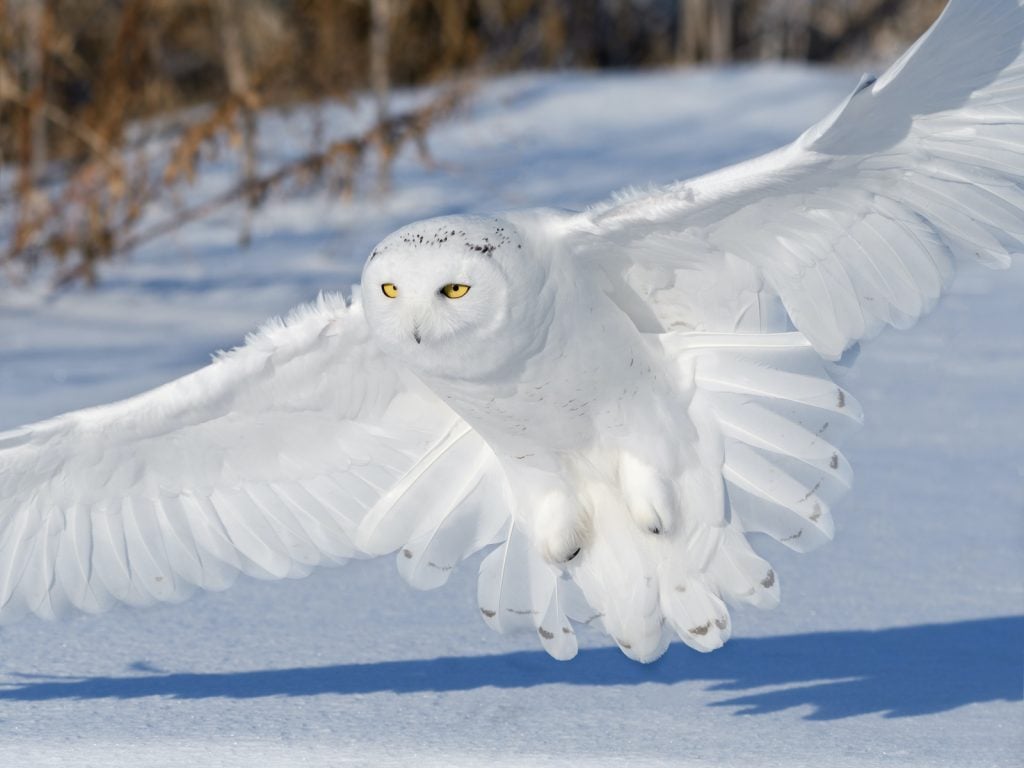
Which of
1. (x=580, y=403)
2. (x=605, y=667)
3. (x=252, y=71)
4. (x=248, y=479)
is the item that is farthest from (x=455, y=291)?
(x=252, y=71)

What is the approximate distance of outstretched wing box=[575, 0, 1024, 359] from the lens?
2496 millimetres

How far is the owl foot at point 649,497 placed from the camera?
2.97m

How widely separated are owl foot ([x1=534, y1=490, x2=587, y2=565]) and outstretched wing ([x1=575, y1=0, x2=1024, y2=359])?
451 millimetres

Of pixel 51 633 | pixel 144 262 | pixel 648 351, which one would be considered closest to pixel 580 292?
pixel 648 351

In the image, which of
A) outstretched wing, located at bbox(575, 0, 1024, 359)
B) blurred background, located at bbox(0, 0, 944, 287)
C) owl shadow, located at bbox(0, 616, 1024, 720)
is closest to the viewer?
outstretched wing, located at bbox(575, 0, 1024, 359)

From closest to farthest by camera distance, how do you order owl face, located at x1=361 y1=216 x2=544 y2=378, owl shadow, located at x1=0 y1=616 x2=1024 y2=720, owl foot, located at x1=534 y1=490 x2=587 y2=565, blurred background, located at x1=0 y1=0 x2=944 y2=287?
owl face, located at x1=361 y1=216 x2=544 y2=378, owl shadow, located at x1=0 y1=616 x2=1024 y2=720, owl foot, located at x1=534 y1=490 x2=587 y2=565, blurred background, located at x1=0 y1=0 x2=944 y2=287

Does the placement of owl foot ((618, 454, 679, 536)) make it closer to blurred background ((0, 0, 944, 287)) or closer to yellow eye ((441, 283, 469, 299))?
yellow eye ((441, 283, 469, 299))

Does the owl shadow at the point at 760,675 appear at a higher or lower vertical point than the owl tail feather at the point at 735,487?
lower

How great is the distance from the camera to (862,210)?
2.74m

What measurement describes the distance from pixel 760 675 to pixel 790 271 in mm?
864

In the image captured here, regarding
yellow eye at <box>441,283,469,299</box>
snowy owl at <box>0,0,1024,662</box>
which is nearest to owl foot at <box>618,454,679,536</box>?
snowy owl at <box>0,0,1024,662</box>

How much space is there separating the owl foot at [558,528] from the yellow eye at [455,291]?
0.61 m

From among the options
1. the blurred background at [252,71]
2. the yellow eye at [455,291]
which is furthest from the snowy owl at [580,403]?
the blurred background at [252,71]

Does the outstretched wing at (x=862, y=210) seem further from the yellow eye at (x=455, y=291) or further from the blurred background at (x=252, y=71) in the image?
the blurred background at (x=252, y=71)
